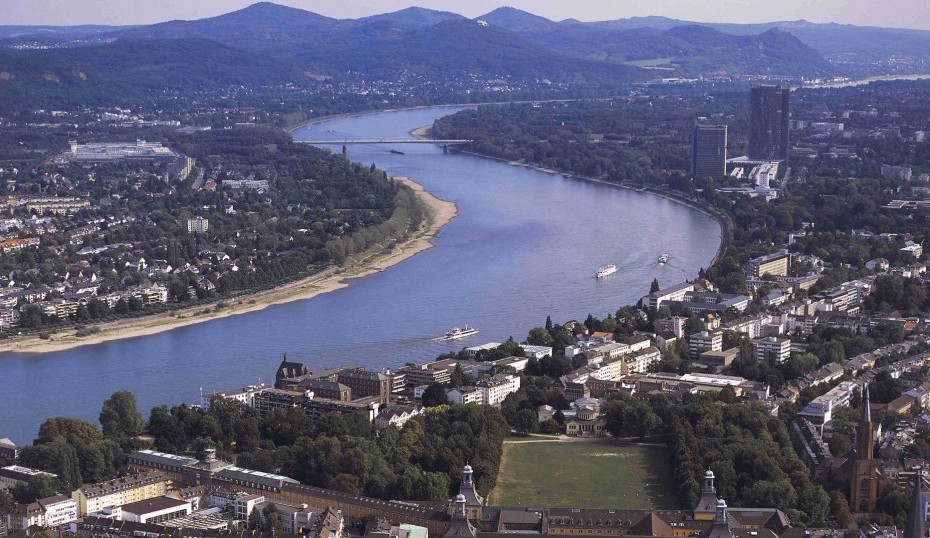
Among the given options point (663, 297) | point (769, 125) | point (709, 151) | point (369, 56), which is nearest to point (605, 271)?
point (663, 297)

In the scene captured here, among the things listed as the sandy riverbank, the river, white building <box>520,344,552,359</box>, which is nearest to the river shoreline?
the river

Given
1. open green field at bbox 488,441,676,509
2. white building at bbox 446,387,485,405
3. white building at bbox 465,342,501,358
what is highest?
white building at bbox 446,387,485,405

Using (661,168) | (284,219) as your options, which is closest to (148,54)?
(661,168)

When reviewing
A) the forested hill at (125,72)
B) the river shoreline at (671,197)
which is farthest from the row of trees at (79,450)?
the forested hill at (125,72)

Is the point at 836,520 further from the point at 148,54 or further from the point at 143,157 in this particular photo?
the point at 148,54

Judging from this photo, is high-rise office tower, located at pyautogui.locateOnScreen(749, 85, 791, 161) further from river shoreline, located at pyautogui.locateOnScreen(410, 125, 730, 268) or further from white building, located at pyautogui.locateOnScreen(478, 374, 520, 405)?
white building, located at pyautogui.locateOnScreen(478, 374, 520, 405)

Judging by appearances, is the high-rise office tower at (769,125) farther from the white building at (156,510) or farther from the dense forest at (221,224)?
the white building at (156,510)
